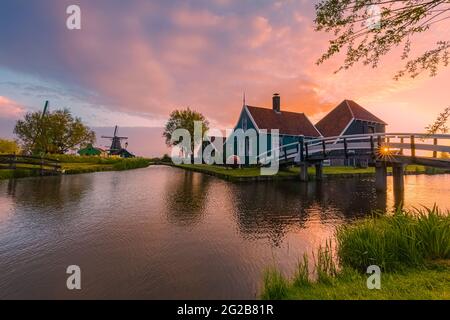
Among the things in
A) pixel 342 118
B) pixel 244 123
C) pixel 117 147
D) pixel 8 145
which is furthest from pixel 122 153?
pixel 342 118

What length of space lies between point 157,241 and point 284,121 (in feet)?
97.4

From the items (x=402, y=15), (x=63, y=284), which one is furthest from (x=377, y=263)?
(x=63, y=284)

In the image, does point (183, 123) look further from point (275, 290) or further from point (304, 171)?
point (275, 290)

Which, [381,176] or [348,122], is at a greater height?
[348,122]

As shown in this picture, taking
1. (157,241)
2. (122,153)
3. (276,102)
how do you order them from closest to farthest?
(157,241), (276,102), (122,153)

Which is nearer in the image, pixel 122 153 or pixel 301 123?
pixel 301 123

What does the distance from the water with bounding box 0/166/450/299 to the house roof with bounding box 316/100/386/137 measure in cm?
2365

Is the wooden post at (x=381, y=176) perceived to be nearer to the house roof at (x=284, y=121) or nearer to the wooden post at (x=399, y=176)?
the wooden post at (x=399, y=176)

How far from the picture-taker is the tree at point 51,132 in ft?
152

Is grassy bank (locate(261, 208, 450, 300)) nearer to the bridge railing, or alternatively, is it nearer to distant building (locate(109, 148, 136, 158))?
the bridge railing

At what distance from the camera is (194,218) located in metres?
9.29

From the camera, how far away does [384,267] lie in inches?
180

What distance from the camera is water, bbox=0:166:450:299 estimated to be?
14.6 feet

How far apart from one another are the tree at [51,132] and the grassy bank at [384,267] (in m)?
53.7
